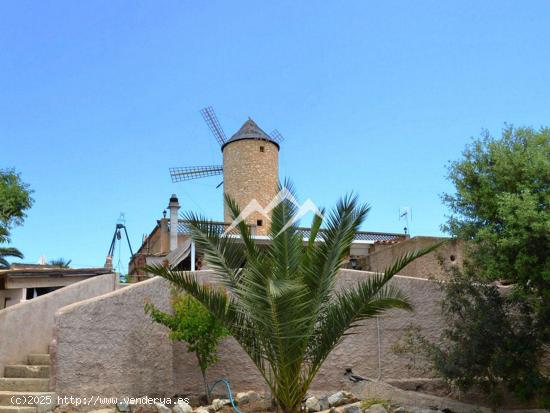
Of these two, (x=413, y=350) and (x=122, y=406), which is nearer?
(x=122, y=406)

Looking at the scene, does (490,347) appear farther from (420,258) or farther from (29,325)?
(29,325)

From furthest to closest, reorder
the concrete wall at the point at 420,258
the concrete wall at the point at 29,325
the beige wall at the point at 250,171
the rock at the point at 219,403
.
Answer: the beige wall at the point at 250,171
the concrete wall at the point at 420,258
the concrete wall at the point at 29,325
the rock at the point at 219,403

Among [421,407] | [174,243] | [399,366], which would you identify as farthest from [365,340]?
[174,243]

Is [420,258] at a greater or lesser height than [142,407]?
greater

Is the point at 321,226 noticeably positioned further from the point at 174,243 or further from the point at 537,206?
the point at 174,243

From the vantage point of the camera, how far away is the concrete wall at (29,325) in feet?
32.8

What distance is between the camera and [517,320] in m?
9.73

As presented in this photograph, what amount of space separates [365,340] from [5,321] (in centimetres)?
632

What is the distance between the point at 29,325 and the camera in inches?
412

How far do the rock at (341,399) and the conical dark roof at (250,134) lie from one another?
18259mm

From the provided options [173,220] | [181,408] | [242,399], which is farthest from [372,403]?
[173,220]

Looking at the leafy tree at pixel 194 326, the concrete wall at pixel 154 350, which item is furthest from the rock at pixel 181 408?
the concrete wall at pixel 154 350

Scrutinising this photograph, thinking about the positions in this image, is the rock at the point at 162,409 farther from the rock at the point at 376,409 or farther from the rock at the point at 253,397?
the rock at the point at 376,409

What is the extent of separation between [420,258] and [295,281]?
24.8 feet
